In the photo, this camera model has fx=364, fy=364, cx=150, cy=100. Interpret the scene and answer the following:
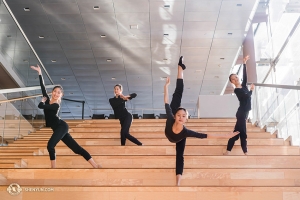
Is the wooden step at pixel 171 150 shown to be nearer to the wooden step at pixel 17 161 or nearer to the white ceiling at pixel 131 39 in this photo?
the wooden step at pixel 17 161

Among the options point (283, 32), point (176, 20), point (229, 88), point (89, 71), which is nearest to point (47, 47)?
point (89, 71)

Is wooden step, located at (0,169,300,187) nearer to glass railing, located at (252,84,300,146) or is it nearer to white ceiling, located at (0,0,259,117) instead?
glass railing, located at (252,84,300,146)

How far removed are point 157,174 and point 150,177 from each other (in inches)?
3.2

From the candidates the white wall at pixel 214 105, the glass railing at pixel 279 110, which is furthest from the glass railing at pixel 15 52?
the glass railing at pixel 279 110

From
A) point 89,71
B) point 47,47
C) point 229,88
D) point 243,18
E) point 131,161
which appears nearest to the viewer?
point 131,161

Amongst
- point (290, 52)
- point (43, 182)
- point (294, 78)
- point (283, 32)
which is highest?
point (283, 32)

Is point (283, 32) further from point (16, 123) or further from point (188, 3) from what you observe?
point (16, 123)

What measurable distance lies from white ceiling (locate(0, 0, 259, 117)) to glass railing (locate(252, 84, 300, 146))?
153 inches

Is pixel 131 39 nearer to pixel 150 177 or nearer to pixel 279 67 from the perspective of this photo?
pixel 279 67

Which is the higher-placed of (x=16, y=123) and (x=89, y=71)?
(x=89, y=71)

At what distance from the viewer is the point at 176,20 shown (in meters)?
10.9

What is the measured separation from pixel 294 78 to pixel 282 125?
254cm

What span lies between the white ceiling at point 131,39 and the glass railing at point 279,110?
389 cm

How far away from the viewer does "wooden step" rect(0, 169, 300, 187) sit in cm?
376
